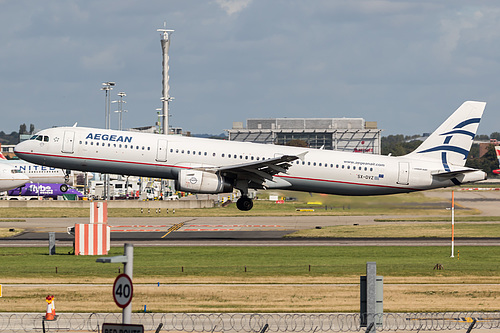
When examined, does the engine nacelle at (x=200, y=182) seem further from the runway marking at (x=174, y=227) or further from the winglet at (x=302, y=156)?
the runway marking at (x=174, y=227)

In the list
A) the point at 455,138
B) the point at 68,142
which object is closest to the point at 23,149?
the point at 68,142

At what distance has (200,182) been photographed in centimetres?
4684

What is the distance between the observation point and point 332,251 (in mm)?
43469

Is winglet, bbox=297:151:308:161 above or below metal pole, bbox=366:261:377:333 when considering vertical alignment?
above

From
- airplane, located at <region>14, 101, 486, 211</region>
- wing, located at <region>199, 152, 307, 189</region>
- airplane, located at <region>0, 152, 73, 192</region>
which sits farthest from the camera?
airplane, located at <region>0, 152, 73, 192</region>

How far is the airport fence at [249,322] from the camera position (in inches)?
884

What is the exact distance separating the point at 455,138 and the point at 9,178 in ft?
218

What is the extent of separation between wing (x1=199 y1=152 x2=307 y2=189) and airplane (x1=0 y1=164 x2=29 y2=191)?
5826 centimetres

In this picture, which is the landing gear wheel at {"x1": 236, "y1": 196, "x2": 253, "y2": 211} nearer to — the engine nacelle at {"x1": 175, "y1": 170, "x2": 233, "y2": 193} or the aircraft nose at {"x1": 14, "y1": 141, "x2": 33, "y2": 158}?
the engine nacelle at {"x1": 175, "y1": 170, "x2": 233, "y2": 193}

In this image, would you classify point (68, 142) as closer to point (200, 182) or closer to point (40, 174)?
point (200, 182)

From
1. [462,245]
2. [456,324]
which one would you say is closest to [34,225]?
[462,245]

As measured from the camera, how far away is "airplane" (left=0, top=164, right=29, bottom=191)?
9769 cm

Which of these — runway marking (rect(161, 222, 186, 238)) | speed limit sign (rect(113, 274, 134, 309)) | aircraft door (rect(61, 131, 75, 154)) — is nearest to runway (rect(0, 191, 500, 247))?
runway marking (rect(161, 222, 186, 238))

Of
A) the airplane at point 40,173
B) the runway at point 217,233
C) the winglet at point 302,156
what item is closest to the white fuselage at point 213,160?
the winglet at point 302,156
